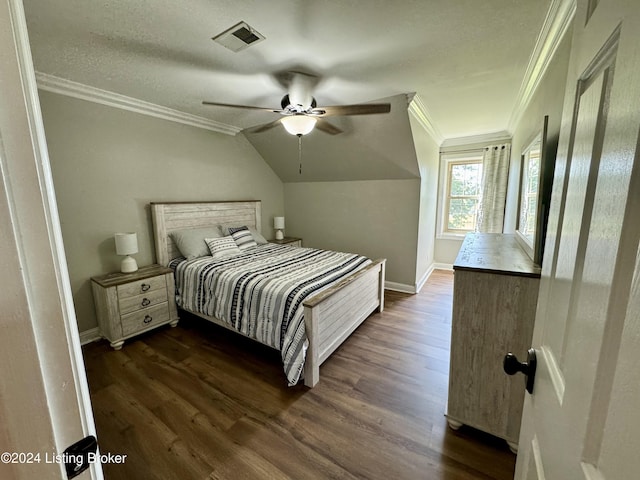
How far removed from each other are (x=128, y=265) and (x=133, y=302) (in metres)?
0.42

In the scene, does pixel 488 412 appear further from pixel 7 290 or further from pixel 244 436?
pixel 7 290

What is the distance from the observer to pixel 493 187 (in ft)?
13.7

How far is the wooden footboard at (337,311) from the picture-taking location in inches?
78.4

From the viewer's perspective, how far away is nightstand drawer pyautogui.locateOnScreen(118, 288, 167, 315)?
8.30ft

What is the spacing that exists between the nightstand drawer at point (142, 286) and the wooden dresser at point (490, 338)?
279 cm

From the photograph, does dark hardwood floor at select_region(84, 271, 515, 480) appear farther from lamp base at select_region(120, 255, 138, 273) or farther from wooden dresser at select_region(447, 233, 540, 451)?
lamp base at select_region(120, 255, 138, 273)

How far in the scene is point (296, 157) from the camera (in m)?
4.20

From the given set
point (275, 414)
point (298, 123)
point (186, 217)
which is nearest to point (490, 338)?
point (275, 414)

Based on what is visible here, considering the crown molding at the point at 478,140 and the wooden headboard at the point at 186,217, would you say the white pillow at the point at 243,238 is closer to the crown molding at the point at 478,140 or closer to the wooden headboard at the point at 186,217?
the wooden headboard at the point at 186,217

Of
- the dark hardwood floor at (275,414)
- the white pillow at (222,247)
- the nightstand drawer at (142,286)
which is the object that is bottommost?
the dark hardwood floor at (275,414)

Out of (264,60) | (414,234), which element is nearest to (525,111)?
(414,234)

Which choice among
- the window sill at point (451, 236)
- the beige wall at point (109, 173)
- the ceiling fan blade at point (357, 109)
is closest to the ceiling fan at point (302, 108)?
the ceiling fan blade at point (357, 109)

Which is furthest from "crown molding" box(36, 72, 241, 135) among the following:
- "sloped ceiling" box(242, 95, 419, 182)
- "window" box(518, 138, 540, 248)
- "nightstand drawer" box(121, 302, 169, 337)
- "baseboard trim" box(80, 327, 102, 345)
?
"window" box(518, 138, 540, 248)

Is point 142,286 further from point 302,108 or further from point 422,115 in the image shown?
point 422,115
